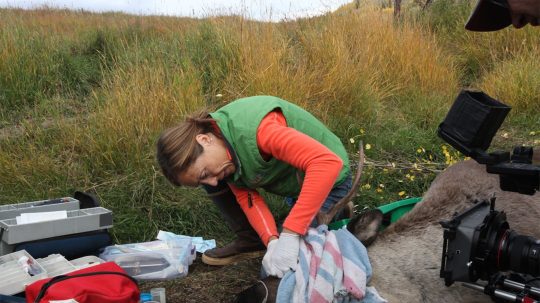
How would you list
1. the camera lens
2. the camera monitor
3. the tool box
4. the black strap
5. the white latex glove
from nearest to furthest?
the camera monitor, the camera lens, the black strap, the white latex glove, the tool box

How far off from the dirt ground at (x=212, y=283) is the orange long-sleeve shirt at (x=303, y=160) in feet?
1.18

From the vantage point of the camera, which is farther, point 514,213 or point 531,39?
point 531,39

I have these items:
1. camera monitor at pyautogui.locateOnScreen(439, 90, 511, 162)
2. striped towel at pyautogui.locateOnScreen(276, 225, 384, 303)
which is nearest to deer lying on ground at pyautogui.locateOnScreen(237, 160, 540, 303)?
striped towel at pyautogui.locateOnScreen(276, 225, 384, 303)

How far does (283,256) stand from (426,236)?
967 millimetres

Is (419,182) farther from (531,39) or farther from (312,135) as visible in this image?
(531,39)

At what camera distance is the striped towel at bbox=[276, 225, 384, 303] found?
3012 millimetres

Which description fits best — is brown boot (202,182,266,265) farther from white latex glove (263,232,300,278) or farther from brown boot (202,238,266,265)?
white latex glove (263,232,300,278)

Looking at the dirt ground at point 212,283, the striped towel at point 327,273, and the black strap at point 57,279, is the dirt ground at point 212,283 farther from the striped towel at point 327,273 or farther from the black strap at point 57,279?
the striped towel at point 327,273

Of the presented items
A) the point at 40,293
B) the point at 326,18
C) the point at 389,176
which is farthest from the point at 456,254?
the point at 326,18

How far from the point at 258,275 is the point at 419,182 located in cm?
226

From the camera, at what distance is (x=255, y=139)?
11.8 ft

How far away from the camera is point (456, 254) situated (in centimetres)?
278

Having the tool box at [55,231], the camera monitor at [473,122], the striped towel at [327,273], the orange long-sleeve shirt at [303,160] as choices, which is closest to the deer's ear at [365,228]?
the striped towel at [327,273]

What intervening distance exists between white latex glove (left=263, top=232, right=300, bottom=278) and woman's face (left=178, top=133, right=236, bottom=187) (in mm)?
588
